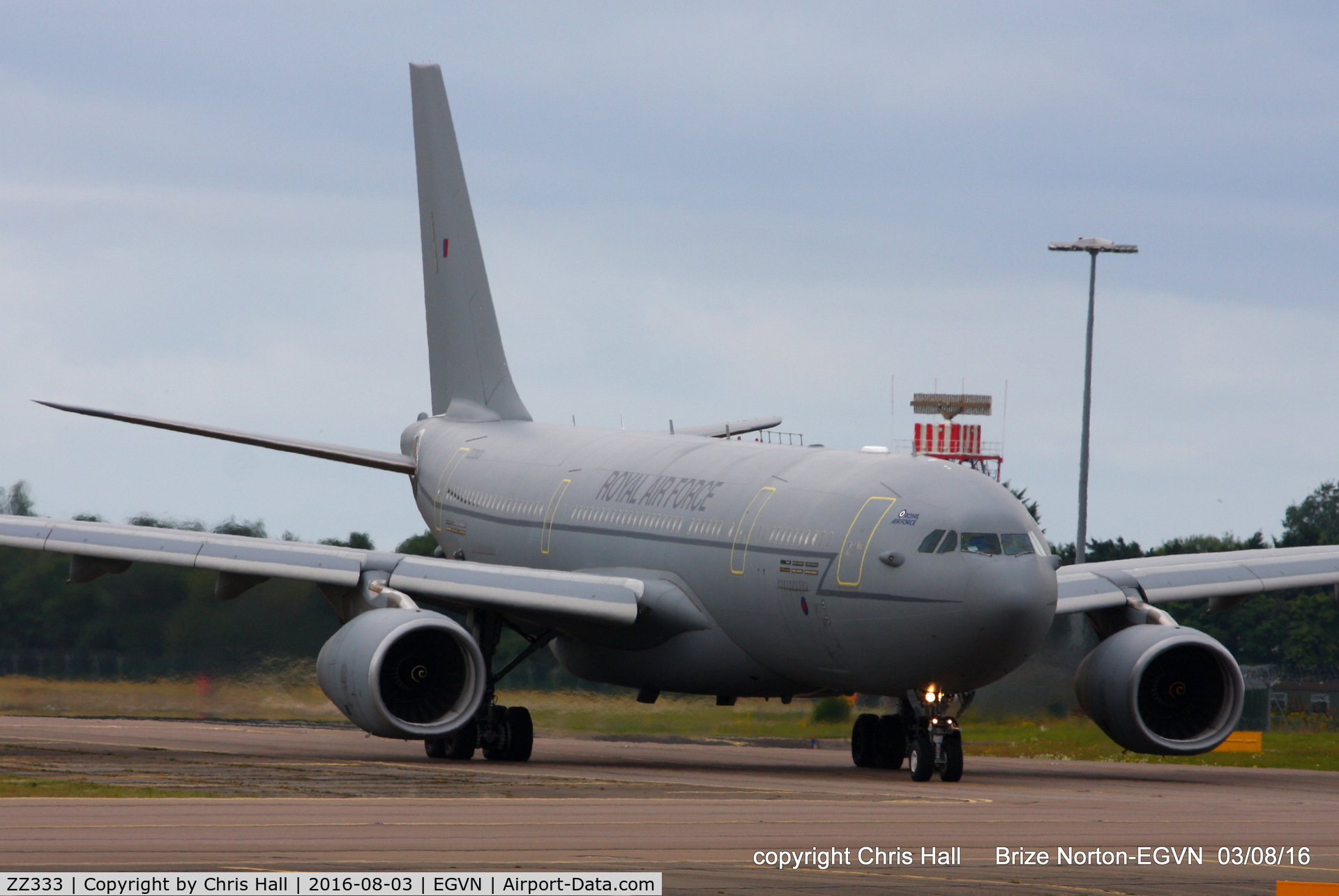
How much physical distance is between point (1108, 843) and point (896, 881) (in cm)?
342

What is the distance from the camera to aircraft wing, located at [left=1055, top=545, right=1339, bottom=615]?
26.8 metres

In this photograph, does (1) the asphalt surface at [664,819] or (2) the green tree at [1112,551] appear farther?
(2) the green tree at [1112,551]

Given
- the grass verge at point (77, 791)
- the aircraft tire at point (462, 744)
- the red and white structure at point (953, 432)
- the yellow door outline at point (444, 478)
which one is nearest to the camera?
the grass verge at point (77, 791)

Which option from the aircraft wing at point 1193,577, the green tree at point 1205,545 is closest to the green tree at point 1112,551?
the green tree at point 1205,545

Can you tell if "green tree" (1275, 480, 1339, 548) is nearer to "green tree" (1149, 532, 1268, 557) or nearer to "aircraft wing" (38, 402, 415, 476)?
"green tree" (1149, 532, 1268, 557)

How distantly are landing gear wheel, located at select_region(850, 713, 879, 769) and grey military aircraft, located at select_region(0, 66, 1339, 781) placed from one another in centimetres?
3

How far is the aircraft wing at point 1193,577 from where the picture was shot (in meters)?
26.8

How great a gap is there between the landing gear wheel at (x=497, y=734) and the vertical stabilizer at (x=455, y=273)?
9558mm

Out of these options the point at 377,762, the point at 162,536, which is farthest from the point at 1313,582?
the point at 162,536

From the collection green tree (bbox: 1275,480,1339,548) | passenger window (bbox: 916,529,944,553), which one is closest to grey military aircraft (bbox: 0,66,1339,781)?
passenger window (bbox: 916,529,944,553)

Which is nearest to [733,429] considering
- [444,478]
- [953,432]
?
[444,478]

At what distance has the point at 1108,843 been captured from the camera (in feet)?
50.8

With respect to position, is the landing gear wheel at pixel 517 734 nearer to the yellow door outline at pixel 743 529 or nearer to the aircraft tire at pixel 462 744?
the aircraft tire at pixel 462 744

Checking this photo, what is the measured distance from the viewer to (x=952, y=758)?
22.7 meters
